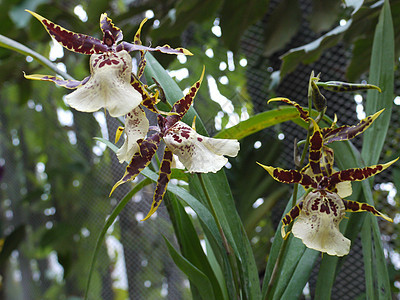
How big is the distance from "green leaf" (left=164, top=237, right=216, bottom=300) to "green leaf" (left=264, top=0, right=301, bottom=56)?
0.48 m

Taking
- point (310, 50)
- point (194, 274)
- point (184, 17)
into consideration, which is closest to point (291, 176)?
point (194, 274)

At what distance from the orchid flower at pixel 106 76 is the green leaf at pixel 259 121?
13 cm

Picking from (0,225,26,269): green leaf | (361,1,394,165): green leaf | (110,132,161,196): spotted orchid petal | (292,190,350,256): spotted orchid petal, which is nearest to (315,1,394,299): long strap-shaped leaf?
(361,1,394,165): green leaf

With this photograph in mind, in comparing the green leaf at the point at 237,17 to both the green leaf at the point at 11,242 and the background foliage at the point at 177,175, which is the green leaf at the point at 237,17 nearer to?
the background foliage at the point at 177,175

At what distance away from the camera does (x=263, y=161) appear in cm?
77

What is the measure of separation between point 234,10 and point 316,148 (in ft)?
1.57

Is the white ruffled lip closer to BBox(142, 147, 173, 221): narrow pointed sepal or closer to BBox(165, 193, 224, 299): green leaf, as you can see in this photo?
BBox(142, 147, 173, 221): narrow pointed sepal

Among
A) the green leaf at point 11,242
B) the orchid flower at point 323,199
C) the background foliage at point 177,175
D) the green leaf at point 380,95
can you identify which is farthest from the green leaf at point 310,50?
the green leaf at point 11,242

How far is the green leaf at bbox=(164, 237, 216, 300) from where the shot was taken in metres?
0.38

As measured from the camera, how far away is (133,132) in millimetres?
329

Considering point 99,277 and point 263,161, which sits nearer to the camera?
point 263,161

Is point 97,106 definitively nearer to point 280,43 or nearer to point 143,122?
point 143,122

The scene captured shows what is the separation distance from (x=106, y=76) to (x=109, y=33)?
5 centimetres

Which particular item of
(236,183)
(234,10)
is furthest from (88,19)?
(236,183)
